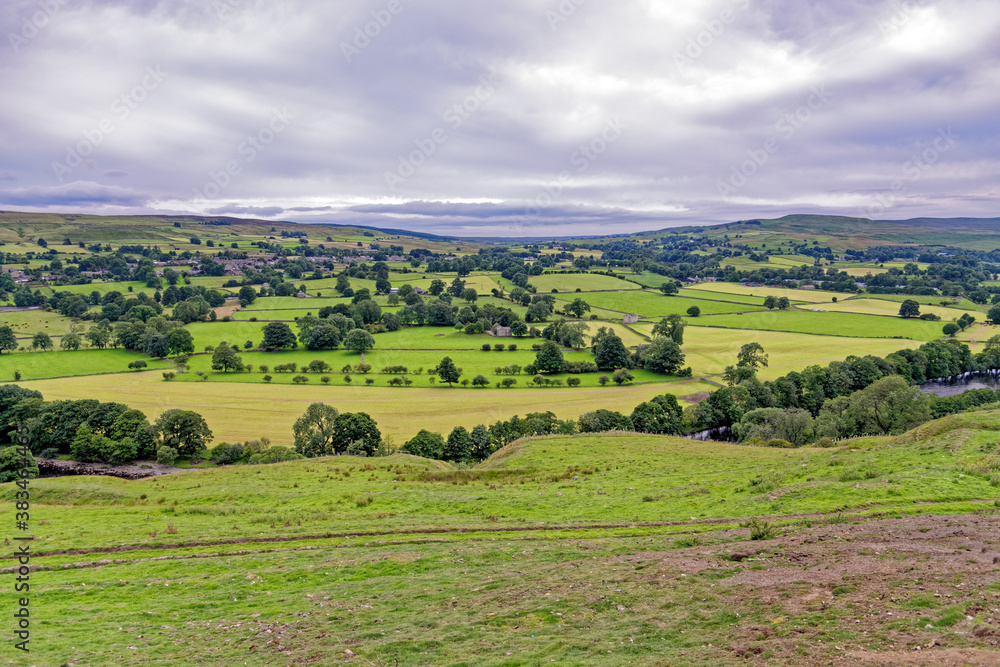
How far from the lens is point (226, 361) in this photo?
320ft

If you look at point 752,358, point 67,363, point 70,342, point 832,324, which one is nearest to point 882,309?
point 832,324

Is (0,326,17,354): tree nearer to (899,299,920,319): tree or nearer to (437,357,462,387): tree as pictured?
(437,357,462,387): tree

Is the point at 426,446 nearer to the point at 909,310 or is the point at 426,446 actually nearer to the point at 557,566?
the point at 557,566

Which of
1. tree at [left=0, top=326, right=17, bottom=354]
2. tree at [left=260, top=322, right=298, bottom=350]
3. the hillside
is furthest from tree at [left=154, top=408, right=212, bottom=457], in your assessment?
tree at [left=0, top=326, right=17, bottom=354]

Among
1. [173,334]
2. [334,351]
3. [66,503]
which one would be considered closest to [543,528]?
[66,503]

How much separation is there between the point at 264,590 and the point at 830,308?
183m

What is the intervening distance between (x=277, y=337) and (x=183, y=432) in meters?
53.2

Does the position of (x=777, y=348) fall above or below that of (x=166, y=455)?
above

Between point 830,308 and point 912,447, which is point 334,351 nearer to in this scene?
point 912,447

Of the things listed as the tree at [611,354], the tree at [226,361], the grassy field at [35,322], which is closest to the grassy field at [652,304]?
the tree at [611,354]

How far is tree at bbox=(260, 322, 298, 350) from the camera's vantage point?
115938 mm

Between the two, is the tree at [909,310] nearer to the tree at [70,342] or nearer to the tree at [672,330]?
the tree at [672,330]

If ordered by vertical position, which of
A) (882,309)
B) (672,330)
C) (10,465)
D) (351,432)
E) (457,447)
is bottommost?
(10,465)

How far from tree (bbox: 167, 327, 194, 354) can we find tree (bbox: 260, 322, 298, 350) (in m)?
15.4
